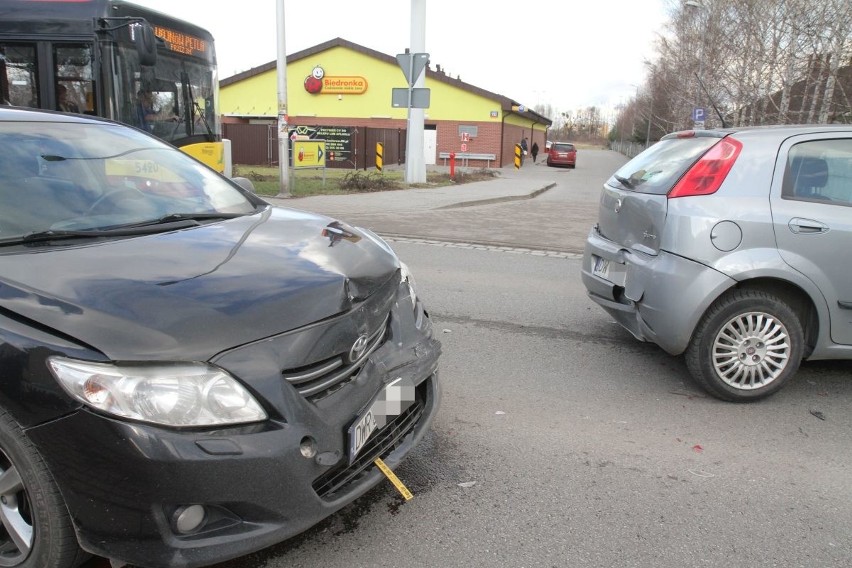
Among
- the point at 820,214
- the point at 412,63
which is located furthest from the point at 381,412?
the point at 412,63

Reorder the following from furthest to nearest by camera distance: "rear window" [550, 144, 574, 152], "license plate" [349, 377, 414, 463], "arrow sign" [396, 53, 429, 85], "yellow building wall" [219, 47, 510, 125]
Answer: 1. "rear window" [550, 144, 574, 152]
2. "yellow building wall" [219, 47, 510, 125]
3. "arrow sign" [396, 53, 429, 85]
4. "license plate" [349, 377, 414, 463]

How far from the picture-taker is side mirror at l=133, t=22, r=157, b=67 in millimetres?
7961

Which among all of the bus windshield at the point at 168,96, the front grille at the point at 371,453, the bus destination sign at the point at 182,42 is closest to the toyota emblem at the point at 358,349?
the front grille at the point at 371,453

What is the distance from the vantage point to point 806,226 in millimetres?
3807

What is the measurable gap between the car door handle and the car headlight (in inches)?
131

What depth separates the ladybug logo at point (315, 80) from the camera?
38.0 meters

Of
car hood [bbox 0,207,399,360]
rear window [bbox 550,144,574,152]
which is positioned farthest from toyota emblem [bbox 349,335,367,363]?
rear window [bbox 550,144,574,152]

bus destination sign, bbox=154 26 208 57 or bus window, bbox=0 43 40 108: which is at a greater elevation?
bus destination sign, bbox=154 26 208 57

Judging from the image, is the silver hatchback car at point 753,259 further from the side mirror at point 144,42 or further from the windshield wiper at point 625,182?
the side mirror at point 144,42

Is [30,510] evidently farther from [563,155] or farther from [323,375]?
[563,155]

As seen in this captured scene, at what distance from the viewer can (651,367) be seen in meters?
4.59

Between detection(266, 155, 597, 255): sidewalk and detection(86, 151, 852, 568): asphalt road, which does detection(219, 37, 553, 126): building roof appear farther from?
detection(86, 151, 852, 568): asphalt road

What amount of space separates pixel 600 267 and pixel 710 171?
42.6 inches

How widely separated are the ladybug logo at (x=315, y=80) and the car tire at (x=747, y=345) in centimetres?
3727
